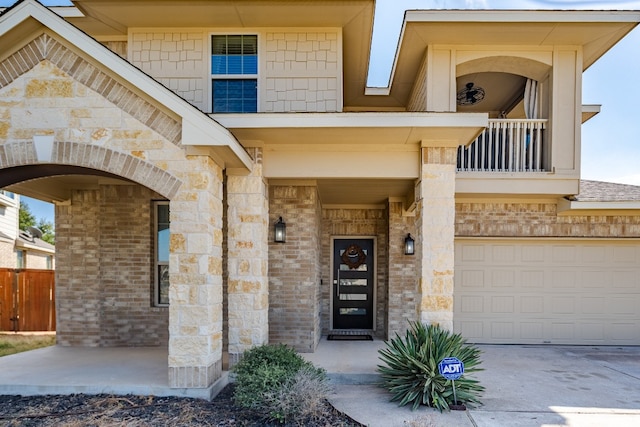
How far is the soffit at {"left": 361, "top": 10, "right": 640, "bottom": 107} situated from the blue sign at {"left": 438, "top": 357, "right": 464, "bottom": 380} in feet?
17.2

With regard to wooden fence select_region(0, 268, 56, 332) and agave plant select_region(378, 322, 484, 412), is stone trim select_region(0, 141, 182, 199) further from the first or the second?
wooden fence select_region(0, 268, 56, 332)

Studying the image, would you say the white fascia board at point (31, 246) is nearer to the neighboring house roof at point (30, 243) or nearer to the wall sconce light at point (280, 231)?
the neighboring house roof at point (30, 243)

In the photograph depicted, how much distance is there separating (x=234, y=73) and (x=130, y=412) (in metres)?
5.12

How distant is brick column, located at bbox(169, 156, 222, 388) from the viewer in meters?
4.94

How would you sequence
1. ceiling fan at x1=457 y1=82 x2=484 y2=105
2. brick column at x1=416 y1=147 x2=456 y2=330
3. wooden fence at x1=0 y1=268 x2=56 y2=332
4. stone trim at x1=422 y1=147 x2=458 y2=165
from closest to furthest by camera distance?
brick column at x1=416 y1=147 x2=456 y2=330 < stone trim at x1=422 y1=147 x2=458 y2=165 < ceiling fan at x1=457 y1=82 x2=484 y2=105 < wooden fence at x1=0 y1=268 x2=56 y2=332

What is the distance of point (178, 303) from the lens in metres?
4.95

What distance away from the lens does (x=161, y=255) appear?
7891 millimetres

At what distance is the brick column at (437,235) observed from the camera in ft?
19.2

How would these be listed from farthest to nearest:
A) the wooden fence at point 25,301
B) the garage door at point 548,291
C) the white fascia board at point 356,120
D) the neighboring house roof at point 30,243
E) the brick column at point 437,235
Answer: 1. the neighboring house roof at point 30,243
2. the wooden fence at point 25,301
3. the garage door at point 548,291
4. the brick column at point 437,235
5. the white fascia board at point 356,120

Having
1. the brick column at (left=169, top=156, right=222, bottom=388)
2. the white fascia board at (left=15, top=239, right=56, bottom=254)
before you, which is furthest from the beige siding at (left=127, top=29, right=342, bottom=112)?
the white fascia board at (left=15, top=239, right=56, bottom=254)

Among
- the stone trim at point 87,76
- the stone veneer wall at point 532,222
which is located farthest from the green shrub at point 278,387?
the stone veneer wall at point 532,222

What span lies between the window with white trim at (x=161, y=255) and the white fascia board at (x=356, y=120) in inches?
120

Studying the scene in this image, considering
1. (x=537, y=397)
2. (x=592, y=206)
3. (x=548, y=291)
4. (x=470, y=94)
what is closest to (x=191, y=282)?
(x=537, y=397)

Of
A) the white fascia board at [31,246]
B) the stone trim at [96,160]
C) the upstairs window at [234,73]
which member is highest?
the upstairs window at [234,73]
